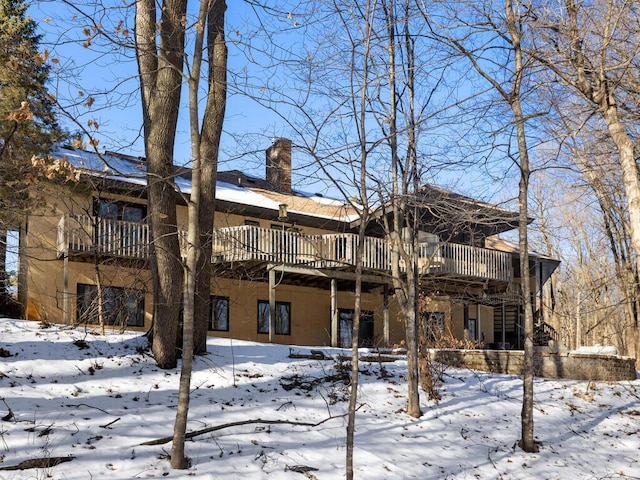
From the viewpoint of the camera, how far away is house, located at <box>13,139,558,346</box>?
59.9ft

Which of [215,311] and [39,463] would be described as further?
[215,311]

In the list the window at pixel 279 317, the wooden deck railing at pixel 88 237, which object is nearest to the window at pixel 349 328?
the window at pixel 279 317

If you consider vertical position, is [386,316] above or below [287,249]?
below

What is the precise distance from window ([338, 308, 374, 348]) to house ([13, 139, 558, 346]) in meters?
0.05

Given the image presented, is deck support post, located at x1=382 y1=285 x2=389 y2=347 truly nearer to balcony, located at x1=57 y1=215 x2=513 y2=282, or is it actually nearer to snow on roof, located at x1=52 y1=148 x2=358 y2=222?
balcony, located at x1=57 y1=215 x2=513 y2=282

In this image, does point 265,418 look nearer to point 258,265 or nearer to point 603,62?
point 603,62

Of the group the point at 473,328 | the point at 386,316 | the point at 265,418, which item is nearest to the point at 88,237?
the point at 265,418

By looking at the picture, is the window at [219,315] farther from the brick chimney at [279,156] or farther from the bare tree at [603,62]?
the bare tree at [603,62]

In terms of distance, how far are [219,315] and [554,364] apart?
11331 millimetres

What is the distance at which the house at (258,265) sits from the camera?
18250 mm

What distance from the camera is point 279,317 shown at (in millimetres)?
24406

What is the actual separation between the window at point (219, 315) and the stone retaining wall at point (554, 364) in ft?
30.1

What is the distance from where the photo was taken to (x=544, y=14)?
11250 millimetres

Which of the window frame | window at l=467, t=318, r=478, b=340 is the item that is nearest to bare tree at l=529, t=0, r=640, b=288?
the window frame
